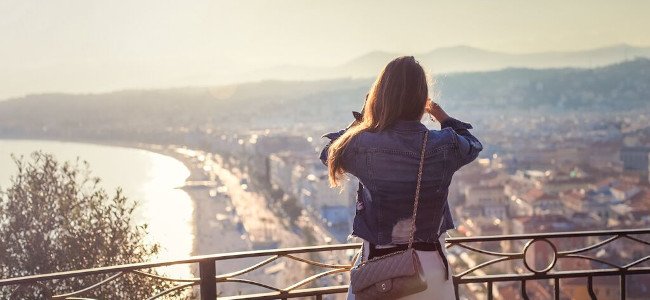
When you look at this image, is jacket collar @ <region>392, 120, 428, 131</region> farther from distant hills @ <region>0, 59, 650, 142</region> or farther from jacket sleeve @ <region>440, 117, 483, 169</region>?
distant hills @ <region>0, 59, 650, 142</region>

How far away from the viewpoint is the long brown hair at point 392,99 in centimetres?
147

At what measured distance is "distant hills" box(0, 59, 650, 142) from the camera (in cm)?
5003

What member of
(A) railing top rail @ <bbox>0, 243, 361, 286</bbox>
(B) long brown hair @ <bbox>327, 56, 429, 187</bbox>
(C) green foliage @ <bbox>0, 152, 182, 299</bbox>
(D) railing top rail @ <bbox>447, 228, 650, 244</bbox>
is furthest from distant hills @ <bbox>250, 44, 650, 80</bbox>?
(B) long brown hair @ <bbox>327, 56, 429, 187</bbox>

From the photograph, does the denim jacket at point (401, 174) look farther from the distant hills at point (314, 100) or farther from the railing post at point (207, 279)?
the distant hills at point (314, 100)

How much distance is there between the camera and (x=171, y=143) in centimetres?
6512

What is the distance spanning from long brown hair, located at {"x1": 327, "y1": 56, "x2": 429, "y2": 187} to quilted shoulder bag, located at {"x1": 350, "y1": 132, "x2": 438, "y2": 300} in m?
0.06

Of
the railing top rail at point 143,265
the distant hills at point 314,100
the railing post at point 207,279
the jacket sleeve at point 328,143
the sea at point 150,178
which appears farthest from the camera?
the distant hills at point 314,100

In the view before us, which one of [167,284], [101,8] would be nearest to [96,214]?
[167,284]

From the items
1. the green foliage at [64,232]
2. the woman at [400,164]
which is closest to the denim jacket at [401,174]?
the woman at [400,164]

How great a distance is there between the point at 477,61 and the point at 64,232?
5868cm

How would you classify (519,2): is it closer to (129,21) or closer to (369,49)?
(369,49)

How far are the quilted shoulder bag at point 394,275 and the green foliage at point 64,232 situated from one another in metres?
2.39

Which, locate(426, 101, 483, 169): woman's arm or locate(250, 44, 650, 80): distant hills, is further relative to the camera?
locate(250, 44, 650, 80): distant hills

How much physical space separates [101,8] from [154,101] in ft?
94.7
